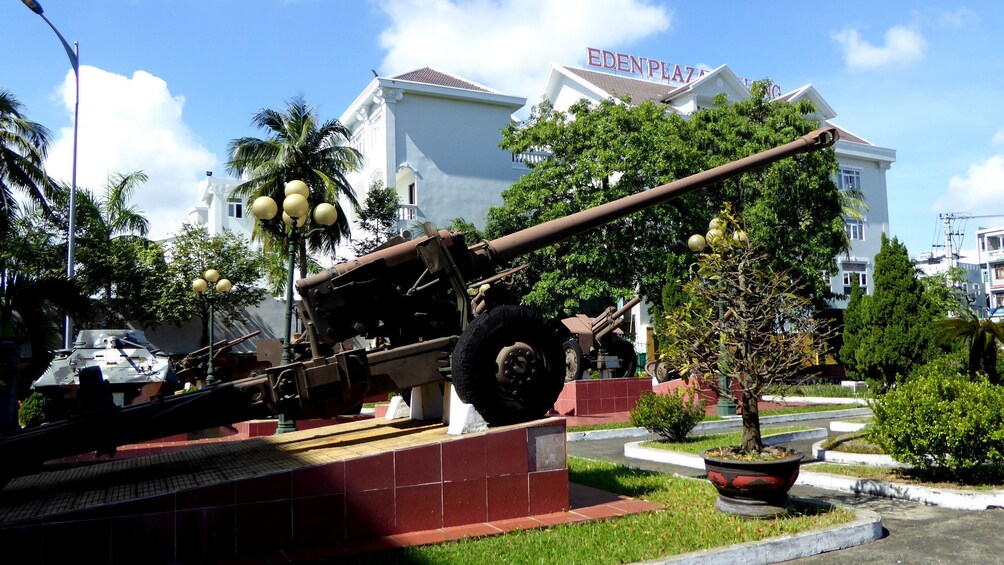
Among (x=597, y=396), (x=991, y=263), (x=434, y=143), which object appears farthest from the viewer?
(x=991, y=263)

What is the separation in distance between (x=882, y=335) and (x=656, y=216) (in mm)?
11096

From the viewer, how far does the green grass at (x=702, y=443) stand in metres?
11.5

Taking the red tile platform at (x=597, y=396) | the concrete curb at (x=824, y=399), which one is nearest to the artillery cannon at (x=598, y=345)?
the red tile platform at (x=597, y=396)

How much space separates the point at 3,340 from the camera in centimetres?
819

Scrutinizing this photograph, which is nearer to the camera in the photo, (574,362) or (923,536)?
(923,536)

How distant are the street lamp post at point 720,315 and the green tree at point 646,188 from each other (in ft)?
25.1

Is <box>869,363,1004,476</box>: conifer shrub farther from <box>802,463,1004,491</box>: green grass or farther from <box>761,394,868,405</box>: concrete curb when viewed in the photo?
<box>761,394,868,405</box>: concrete curb

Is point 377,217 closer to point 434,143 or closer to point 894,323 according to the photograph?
point 434,143

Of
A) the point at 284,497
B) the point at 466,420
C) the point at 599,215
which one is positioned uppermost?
the point at 599,215

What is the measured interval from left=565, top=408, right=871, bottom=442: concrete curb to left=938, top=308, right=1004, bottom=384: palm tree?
4471 millimetres

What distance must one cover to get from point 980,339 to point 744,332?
664cm

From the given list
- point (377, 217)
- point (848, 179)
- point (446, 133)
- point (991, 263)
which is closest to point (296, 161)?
point (377, 217)

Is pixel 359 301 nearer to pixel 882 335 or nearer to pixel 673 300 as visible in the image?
pixel 882 335

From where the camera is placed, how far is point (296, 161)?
1011 inches
